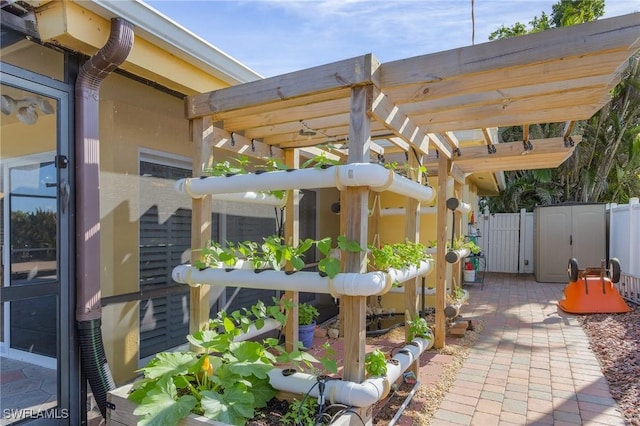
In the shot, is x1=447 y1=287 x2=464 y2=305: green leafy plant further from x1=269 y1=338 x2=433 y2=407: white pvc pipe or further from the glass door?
the glass door

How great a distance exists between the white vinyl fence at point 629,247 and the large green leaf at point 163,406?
280 inches

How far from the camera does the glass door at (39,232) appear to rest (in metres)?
2.13

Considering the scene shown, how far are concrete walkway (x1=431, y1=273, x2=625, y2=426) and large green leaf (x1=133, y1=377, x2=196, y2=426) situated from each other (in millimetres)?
1735

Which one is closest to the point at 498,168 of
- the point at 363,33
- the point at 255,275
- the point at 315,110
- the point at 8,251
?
the point at 363,33

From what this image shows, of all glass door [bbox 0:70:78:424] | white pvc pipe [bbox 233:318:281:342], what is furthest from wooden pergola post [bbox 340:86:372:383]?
glass door [bbox 0:70:78:424]

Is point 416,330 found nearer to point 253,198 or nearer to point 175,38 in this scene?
point 253,198

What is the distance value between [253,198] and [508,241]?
10.9m

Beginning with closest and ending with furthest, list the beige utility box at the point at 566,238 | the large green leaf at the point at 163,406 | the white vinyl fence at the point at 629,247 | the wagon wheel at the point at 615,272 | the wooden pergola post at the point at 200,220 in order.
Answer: the large green leaf at the point at 163,406 → the wooden pergola post at the point at 200,220 → the wagon wheel at the point at 615,272 → the white vinyl fence at the point at 629,247 → the beige utility box at the point at 566,238

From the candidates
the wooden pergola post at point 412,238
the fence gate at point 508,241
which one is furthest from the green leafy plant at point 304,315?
the fence gate at point 508,241

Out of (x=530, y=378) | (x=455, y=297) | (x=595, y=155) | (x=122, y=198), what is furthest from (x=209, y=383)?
(x=595, y=155)

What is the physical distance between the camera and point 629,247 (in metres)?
6.81

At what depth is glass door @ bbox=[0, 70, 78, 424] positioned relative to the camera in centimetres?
213

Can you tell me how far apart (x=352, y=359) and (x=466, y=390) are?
5.51 feet

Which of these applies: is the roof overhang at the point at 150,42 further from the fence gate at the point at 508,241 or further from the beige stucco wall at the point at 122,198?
the fence gate at the point at 508,241
